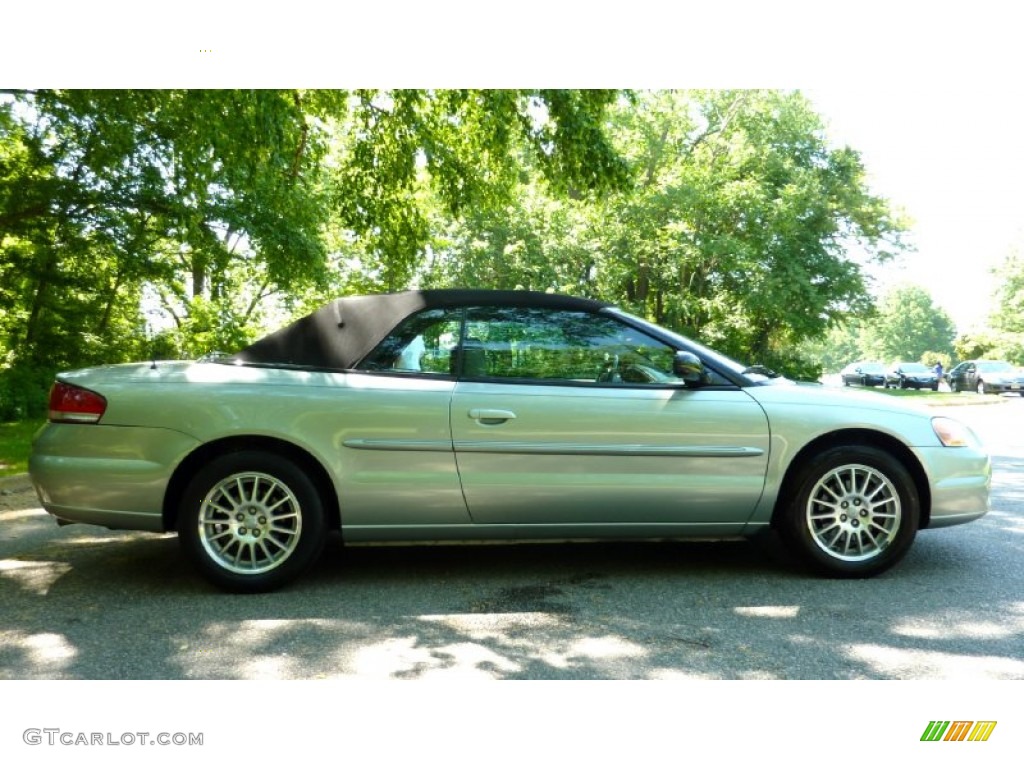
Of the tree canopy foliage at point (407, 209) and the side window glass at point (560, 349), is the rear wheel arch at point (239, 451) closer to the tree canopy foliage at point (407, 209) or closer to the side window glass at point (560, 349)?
the side window glass at point (560, 349)

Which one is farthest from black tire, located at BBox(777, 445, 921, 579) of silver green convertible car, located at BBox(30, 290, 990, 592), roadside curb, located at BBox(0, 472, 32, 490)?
roadside curb, located at BBox(0, 472, 32, 490)

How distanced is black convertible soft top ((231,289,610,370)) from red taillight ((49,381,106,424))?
75 centimetres

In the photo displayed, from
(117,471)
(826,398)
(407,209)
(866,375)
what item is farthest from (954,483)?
(866,375)

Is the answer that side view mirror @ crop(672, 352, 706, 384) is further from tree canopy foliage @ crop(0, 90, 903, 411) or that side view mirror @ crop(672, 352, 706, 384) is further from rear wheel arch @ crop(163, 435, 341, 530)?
tree canopy foliage @ crop(0, 90, 903, 411)

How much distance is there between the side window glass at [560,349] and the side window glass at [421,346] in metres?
0.10

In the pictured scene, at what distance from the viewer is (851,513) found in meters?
4.71

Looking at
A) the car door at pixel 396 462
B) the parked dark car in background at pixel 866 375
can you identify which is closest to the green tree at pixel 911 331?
the parked dark car in background at pixel 866 375

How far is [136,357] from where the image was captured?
1986 cm

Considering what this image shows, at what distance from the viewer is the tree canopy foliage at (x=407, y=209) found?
1140 cm

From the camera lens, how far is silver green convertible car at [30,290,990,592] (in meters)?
4.41

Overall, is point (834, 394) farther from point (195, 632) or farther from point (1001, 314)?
point (1001, 314)

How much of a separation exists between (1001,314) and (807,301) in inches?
1202
